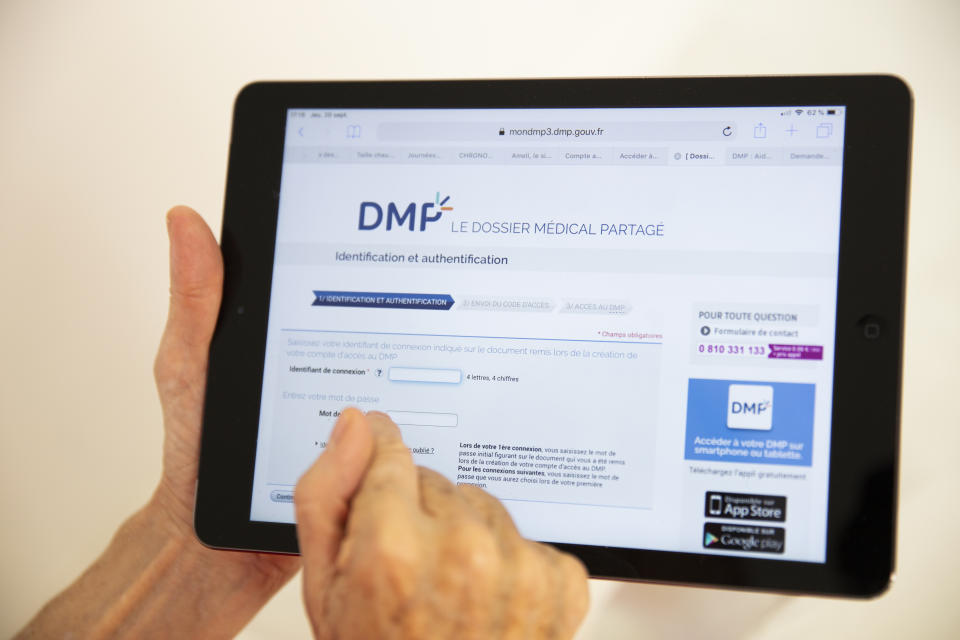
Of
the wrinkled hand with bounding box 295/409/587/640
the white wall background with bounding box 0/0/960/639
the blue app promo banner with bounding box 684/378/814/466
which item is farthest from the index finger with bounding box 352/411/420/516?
the white wall background with bounding box 0/0/960/639

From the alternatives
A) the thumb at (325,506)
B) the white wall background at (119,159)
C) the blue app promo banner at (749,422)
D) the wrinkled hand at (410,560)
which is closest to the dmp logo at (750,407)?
the blue app promo banner at (749,422)

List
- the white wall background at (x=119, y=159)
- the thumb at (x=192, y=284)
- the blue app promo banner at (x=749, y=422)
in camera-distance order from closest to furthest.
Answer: the blue app promo banner at (x=749, y=422) < the thumb at (x=192, y=284) < the white wall background at (x=119, y=159)

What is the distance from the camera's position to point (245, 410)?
62 centimetres

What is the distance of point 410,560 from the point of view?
38 cm

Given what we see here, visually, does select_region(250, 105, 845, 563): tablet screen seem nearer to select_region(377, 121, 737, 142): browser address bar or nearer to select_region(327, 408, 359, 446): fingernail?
select_region(377, 121, 737, 142): browser address bar

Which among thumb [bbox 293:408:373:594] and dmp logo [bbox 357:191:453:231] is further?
dmp logo [bbox 357:191:453:231]

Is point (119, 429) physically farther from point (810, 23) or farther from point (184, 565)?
point (810, 23)

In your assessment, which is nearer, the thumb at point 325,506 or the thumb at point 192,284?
the thumb at point 325,506

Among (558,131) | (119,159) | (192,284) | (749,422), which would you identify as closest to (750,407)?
(749,422)

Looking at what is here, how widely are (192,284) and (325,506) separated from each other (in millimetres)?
326

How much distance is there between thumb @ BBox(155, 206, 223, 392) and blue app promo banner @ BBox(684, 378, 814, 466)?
1.47ft

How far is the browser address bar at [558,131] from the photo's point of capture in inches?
23.1

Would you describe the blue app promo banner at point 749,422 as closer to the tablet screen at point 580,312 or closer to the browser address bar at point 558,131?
the tablet screen at point 580,312

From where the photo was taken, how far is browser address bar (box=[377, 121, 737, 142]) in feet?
1.93
